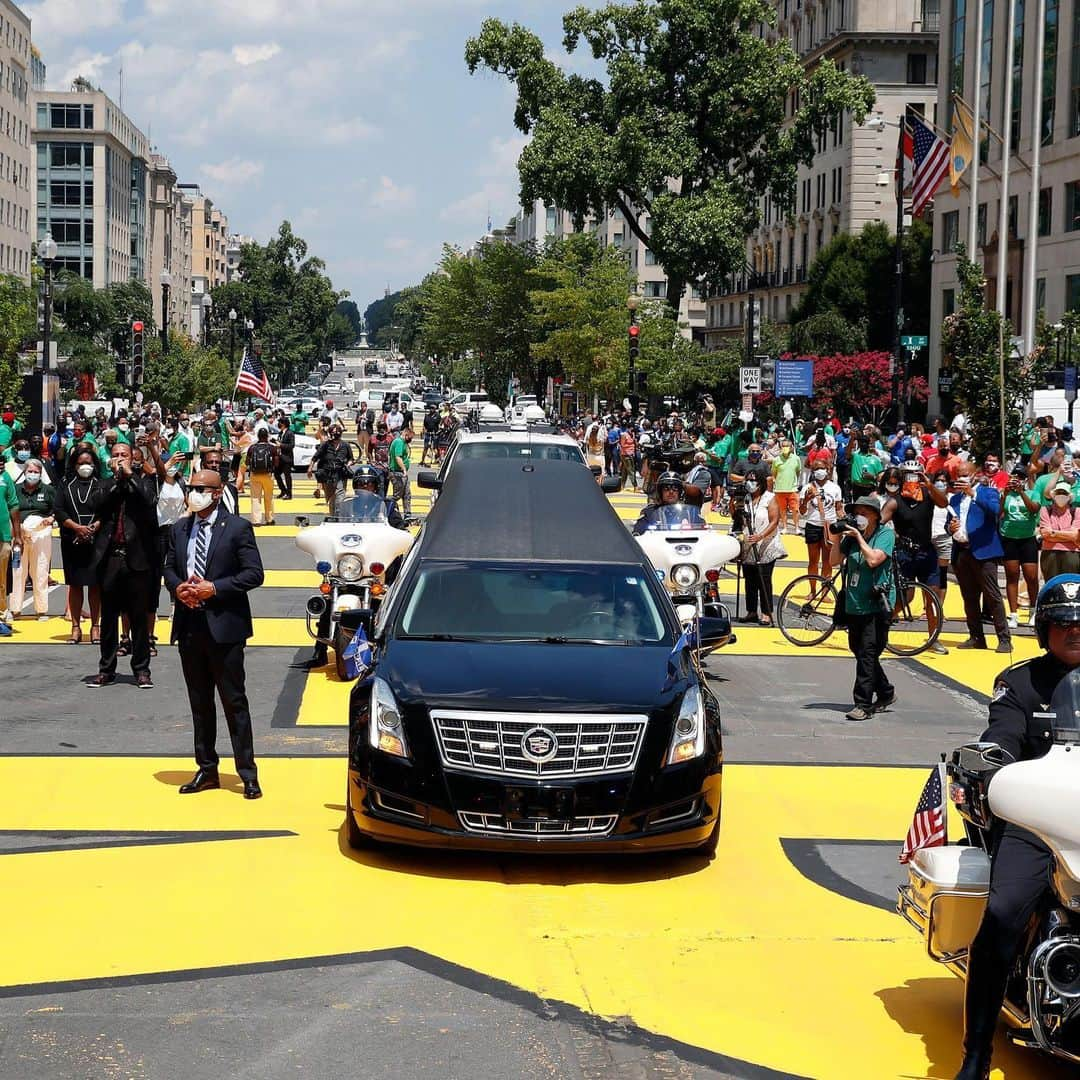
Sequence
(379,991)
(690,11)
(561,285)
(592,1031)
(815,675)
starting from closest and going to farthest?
1. (592,1031)
2. (379,991)
3. (815,675)
4. (690,11)
5. (561,285)

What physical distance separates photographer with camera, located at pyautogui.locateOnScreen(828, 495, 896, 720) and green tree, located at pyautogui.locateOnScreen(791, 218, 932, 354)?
181ft

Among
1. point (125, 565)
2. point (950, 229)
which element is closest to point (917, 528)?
point (125, 565)

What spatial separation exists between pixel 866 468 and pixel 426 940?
65.3 ft

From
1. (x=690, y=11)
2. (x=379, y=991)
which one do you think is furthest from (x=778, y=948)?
(x=690, y=11)

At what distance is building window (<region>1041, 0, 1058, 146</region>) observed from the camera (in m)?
49.8

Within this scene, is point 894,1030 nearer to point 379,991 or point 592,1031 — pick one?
point 592,1031

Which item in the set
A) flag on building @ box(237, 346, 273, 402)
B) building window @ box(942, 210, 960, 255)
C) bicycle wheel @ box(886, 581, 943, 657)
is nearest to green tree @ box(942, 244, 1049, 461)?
bicycle wheel @ box(886, 581, 943, 657)

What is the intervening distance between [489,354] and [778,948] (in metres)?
83.1

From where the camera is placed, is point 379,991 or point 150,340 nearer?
point 379,991

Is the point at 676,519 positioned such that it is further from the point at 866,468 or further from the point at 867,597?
the point at 866,468

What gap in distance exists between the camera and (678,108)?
59.3 metres

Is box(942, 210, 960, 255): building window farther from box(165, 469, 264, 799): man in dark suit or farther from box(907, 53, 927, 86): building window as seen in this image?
box(165, 469, 264, 799): man in dark suit

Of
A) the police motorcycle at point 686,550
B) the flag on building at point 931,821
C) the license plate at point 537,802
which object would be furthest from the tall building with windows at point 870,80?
the flag on building at point 931,821

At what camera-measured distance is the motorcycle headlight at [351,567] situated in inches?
614
